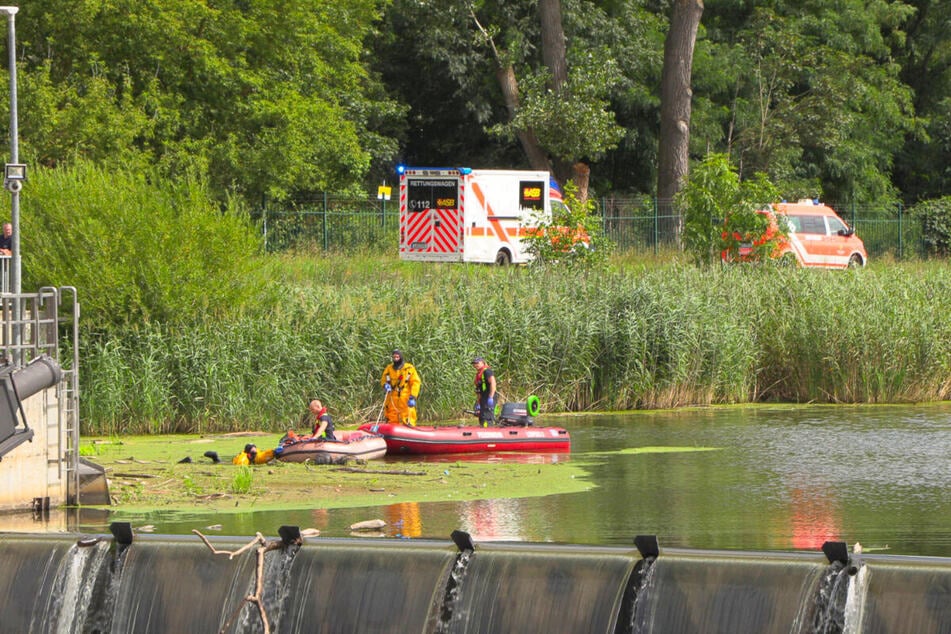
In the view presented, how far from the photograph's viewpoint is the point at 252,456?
19.2 metres

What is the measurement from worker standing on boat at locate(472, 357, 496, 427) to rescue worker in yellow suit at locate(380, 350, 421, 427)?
0.88 meters

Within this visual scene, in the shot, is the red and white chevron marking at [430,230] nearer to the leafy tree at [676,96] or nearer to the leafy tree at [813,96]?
the leafy tree at [676,96]

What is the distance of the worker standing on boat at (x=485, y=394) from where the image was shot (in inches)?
Answer: 862

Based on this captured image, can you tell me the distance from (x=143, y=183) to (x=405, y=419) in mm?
6823

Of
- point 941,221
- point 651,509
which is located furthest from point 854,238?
point 651,509

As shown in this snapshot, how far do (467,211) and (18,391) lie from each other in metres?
22.0

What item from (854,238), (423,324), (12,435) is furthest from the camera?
(854,238)

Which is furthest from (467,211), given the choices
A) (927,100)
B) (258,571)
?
(258,571)

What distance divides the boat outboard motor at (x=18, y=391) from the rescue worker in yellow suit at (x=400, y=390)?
6.69 metres

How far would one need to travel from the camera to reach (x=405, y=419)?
851 inches

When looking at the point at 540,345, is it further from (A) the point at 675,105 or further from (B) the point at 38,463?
(A) the point at 675,105

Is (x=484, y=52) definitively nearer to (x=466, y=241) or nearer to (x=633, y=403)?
(x=466, y=241)

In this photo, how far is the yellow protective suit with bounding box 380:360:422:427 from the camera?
2169 centimetres

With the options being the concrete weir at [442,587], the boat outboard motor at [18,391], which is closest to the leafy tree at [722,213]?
the boat outboard motor at [18,391]
